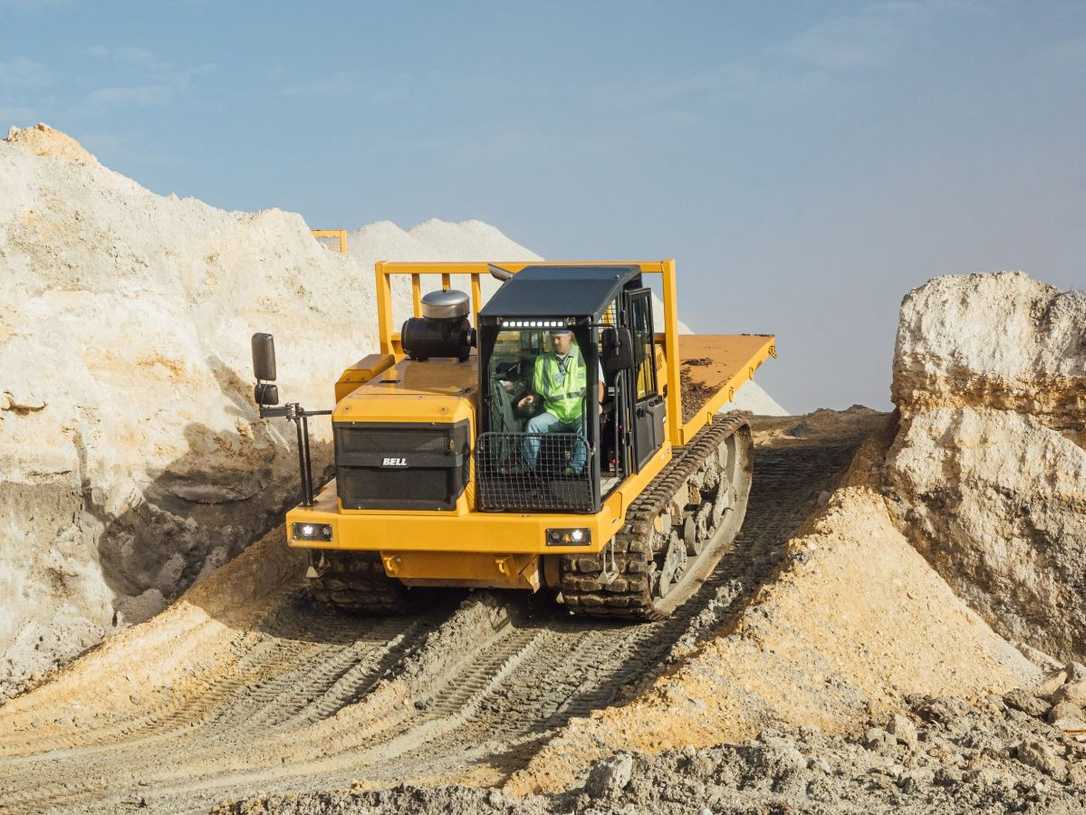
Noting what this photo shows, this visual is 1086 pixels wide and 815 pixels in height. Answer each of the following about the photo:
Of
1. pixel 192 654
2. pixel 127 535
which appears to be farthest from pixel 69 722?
pixel 127 535

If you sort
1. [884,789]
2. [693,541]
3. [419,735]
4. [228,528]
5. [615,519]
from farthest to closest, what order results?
1. [228,528]
2. [693,541]
3. [615,519]
4. [419,735]
5. [884,789]

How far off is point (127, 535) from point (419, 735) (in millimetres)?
4844

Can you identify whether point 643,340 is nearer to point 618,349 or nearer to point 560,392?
point 618,349

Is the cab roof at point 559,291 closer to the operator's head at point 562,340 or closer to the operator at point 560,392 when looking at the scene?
the operator's head at point 562,340

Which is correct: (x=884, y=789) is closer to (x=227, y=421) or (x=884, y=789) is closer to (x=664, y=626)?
(x=664, y=626)

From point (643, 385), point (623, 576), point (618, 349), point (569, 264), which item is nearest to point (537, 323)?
point (618, 349)

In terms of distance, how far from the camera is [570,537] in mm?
9719

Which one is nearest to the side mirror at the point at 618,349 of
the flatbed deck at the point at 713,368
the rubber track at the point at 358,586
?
the flatbed deck at the point at 713,368

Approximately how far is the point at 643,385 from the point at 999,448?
4.08 m

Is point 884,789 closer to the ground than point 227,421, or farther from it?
closer to the ground

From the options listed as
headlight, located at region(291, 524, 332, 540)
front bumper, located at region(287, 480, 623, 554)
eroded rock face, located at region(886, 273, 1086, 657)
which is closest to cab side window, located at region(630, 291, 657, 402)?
front bumper, located at region(287, 480, 623, 554)

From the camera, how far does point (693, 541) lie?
1262 cm

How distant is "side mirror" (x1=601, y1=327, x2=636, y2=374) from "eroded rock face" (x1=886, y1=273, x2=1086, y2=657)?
4581 mm

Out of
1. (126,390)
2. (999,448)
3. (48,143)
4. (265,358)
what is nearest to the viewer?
(265,358)
